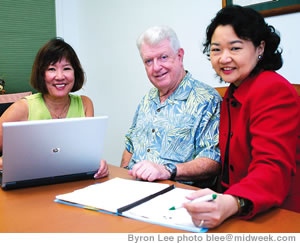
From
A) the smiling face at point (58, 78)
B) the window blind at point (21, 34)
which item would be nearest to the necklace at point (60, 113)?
the smiling face at point (58, 78)

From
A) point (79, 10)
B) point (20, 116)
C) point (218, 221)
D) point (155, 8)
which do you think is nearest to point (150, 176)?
point (218, 221)

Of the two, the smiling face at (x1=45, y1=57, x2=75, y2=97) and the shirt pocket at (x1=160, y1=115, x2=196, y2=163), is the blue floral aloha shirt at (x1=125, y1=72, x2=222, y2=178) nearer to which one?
the shirt pocket at (x1=160, y1=115, x2=196, y2=163)

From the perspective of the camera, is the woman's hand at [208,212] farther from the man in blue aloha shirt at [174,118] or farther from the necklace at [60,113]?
the necklace at [60,113]

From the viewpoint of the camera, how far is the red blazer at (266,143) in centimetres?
94

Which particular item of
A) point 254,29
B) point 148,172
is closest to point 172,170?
point 148,172

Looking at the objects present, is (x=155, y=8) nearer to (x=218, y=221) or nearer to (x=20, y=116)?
(x=20, y=116)

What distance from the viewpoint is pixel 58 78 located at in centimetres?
179

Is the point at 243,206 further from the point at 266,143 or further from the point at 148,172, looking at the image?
the point at 148,172

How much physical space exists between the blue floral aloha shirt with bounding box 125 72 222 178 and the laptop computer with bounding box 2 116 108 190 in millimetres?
406

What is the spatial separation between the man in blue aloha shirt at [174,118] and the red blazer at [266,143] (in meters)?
0.19

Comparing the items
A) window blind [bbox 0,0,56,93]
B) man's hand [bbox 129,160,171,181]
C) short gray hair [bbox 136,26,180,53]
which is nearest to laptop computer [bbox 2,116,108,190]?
man's hand [bbox 129,160,171,181]

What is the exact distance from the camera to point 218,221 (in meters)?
0.81

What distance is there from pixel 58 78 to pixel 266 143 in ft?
3.93

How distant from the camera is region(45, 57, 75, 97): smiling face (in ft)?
5.89
